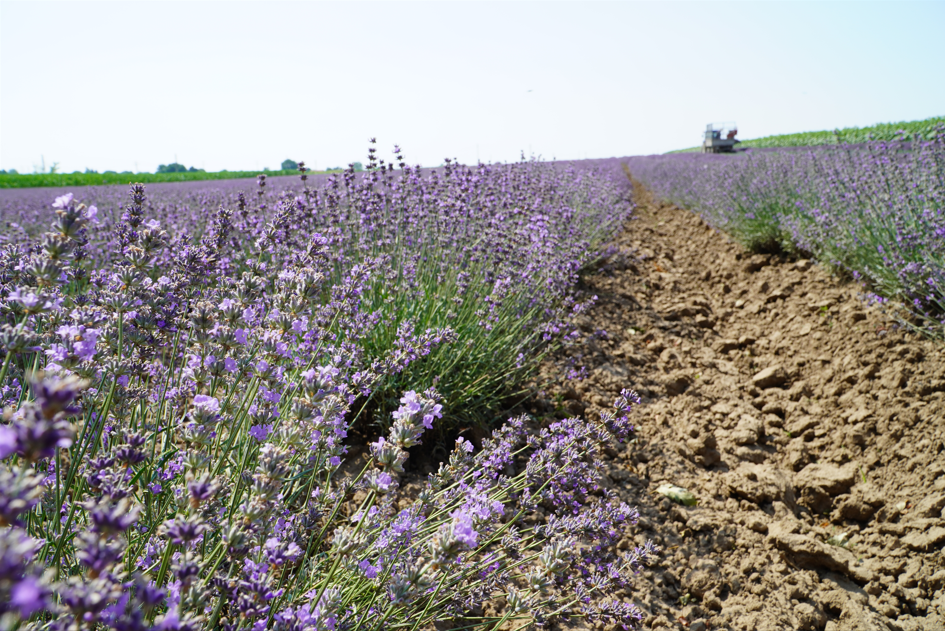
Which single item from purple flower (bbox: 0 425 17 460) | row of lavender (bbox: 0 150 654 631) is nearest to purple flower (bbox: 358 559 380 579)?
row of lavender (bbox: 0 150 654 631)

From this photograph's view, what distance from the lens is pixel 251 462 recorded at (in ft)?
5.23

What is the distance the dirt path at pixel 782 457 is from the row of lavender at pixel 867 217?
0.30 metres

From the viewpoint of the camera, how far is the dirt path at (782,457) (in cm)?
217

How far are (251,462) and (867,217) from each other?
5.50 meters

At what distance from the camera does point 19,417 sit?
3.37ft

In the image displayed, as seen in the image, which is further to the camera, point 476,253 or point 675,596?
point 476,253

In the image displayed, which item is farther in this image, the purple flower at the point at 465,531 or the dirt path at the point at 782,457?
the dirt path at the point at 782,457

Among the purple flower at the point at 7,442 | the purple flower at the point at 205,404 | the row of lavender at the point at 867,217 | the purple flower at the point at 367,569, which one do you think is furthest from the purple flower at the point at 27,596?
the row of lavender at the point at 867,217

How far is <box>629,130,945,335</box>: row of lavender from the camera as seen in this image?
3.89m

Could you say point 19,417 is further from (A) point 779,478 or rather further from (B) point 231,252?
(A) point 779,478

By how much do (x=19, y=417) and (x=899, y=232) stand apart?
17.0 feet

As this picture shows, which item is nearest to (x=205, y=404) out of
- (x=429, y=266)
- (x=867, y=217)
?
(x=429, y=266)

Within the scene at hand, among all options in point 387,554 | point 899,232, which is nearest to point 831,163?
point 899,232

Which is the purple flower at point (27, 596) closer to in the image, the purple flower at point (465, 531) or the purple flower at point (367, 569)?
the purple flower at point (465, 531)
